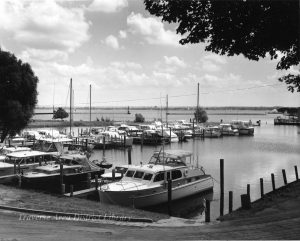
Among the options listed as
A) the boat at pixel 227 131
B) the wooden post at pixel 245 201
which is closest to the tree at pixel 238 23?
the wooden post at pixel 245 201

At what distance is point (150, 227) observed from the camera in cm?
1437

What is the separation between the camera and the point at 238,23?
35.0ft

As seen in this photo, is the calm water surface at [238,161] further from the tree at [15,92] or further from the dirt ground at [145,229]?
the tree at [15,92]

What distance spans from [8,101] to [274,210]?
995 inches

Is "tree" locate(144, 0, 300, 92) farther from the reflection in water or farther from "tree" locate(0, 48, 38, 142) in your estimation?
"tree" locate(0, 48, 38, 142)

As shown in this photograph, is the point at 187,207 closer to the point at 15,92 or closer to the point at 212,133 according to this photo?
the point at 15,92

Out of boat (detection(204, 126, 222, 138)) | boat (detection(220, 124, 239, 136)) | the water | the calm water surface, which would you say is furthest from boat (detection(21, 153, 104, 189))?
boat (detection(220, 124, 239, 136))

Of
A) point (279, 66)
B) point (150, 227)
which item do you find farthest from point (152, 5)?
point (150, 227)

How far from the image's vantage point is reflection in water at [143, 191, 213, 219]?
23797 mm

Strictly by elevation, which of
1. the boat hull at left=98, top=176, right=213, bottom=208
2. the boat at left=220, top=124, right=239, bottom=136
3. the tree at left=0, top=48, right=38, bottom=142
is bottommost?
the boat hull at left=98, top=176, right=213, bottom=208

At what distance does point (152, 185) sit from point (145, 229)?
10233mm

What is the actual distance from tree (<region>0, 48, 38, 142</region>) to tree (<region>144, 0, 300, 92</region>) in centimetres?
2581

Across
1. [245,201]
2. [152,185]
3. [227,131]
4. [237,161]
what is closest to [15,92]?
[152,185]

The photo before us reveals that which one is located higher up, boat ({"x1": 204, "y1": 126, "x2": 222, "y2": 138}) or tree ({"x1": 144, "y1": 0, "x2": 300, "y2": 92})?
tree ({"x1": 144, "y1": 0, "x2": 300, "y2": 92})
